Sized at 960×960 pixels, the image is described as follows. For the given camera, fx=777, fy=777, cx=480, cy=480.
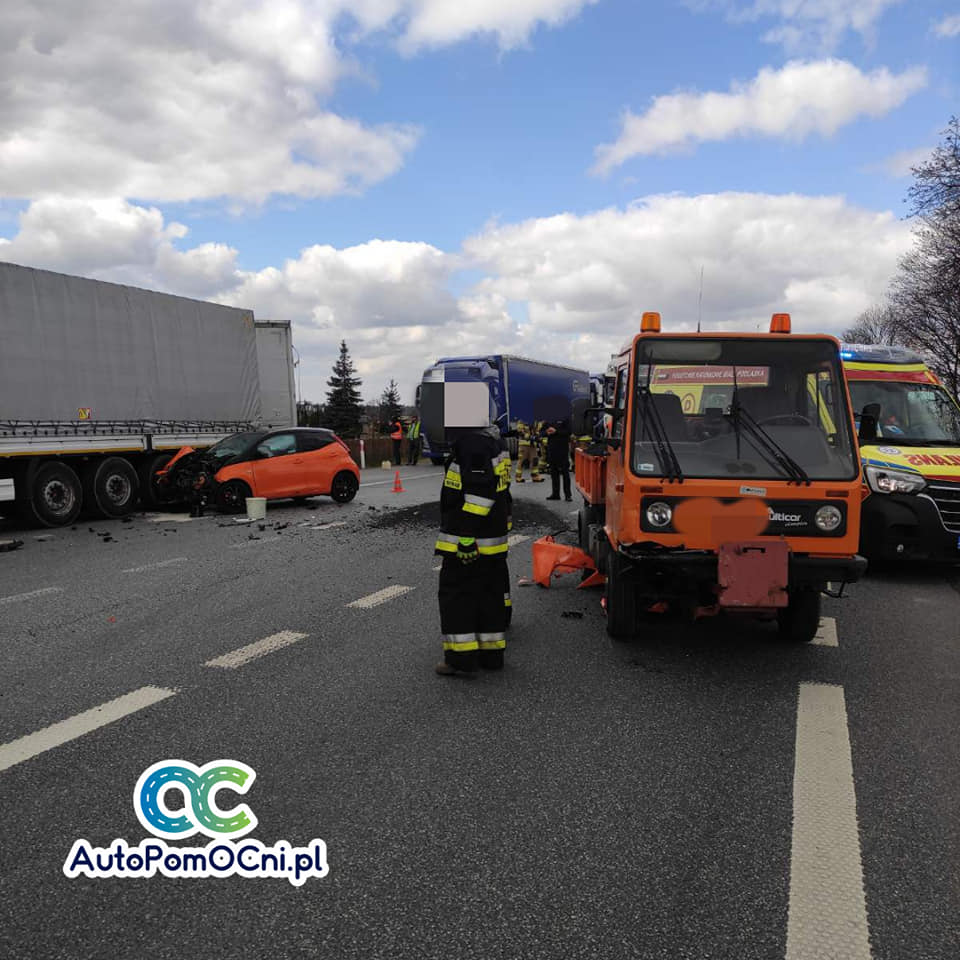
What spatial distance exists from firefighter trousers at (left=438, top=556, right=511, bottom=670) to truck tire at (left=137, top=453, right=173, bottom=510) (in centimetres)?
1094

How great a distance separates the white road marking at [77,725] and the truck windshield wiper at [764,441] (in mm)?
4207

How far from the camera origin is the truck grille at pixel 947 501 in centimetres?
809

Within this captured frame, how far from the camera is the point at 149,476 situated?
1446 centimetres

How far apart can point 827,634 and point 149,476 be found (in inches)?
480

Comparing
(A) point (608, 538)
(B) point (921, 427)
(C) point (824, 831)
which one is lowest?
(C) point (824, 831)

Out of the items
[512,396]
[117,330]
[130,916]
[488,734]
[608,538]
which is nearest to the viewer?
[130,916]

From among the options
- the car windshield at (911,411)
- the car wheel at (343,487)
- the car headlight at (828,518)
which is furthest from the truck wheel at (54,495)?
the car windshield at (911,411)

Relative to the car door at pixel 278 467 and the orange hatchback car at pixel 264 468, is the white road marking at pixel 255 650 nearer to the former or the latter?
the orange hatchback car at pixel 264 468

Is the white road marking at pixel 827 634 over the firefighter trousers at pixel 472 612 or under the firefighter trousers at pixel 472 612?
under

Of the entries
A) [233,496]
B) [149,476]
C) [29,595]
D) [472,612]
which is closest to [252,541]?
[233,496]

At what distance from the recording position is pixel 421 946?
248cm

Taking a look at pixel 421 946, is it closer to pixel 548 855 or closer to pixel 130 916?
pixel 548 855

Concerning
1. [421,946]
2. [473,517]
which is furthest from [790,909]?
[473,517]

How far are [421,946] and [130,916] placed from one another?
102 centimetres
